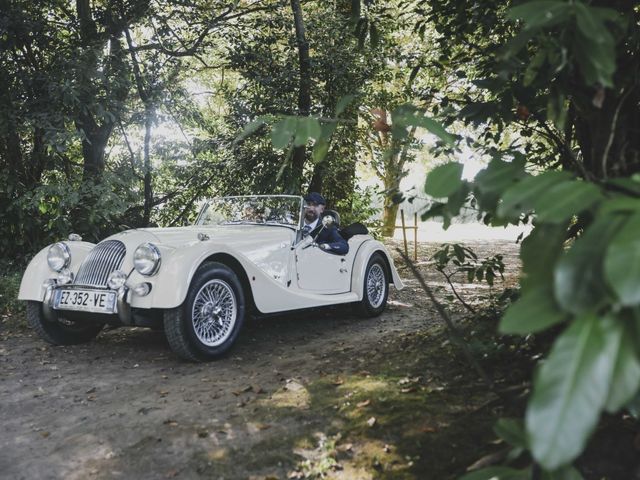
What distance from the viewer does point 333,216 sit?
6.14 m

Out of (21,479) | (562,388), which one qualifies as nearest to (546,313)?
(562,388)

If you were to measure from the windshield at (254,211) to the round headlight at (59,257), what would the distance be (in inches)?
67.4

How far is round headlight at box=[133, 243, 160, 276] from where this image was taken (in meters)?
5.00

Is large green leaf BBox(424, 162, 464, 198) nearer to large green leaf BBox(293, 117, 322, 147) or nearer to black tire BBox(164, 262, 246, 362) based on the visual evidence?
large green leaf BBox(293, 117, 322, 147)

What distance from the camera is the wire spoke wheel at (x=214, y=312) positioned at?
16.8ft

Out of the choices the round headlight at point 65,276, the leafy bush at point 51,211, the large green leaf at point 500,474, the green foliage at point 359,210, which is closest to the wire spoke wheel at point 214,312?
the round headlight at point 65,276

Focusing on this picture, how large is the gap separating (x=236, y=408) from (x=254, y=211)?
3.45 metres

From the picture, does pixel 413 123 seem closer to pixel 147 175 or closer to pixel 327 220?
pixel 327 220

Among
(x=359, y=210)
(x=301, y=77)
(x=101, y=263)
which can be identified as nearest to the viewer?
(x=101, y=263)

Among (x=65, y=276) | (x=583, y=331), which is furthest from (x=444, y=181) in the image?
(x=65, y=276)

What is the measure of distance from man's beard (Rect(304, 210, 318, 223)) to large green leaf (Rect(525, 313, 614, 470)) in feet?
19.4

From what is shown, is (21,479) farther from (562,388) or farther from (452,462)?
(562,388)

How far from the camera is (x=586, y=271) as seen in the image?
3.16 feet

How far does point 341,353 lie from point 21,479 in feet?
9.56
